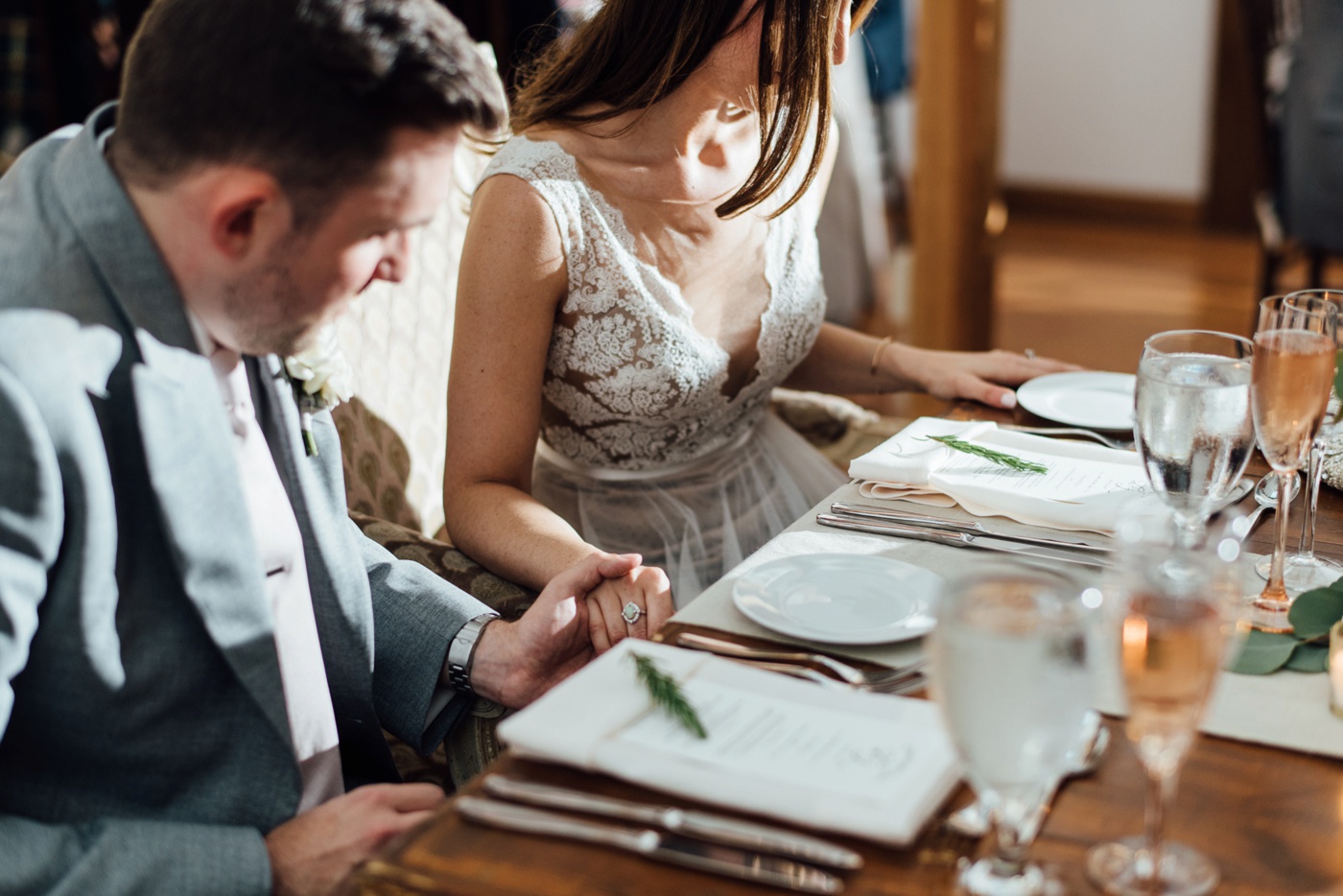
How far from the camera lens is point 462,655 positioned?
130cm

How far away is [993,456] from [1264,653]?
0.41 meters

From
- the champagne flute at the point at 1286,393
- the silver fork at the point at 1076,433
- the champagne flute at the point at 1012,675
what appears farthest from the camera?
the silver fork at the point at 1076,433

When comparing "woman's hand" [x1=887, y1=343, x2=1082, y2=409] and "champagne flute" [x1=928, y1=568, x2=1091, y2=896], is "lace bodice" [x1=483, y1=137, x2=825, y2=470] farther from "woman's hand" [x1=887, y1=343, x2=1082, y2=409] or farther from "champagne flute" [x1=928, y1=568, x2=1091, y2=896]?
"champagne flute" [x1=928, y1=568, x2=1091, y2=896]

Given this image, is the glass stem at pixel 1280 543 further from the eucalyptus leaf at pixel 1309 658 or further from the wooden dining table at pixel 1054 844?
the wooden dining table at pixel 1054 844

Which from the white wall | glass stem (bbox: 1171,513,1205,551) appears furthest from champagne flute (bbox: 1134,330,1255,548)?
the white wall

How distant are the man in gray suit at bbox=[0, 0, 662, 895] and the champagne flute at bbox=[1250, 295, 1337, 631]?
625mm

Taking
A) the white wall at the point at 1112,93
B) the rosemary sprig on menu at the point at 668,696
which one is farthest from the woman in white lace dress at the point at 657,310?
the white wall at the point at 1112,93

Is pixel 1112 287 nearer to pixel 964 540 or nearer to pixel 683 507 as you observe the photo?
pixel 683 507

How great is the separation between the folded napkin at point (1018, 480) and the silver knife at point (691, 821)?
546mm

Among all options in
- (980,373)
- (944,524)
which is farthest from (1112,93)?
(944,524)

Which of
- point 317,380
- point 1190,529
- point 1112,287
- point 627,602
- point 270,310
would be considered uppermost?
point 270,310

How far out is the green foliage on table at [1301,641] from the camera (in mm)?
973

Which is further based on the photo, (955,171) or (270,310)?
(955,171)

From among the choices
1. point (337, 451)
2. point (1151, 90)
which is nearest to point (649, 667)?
point (337, 451)
